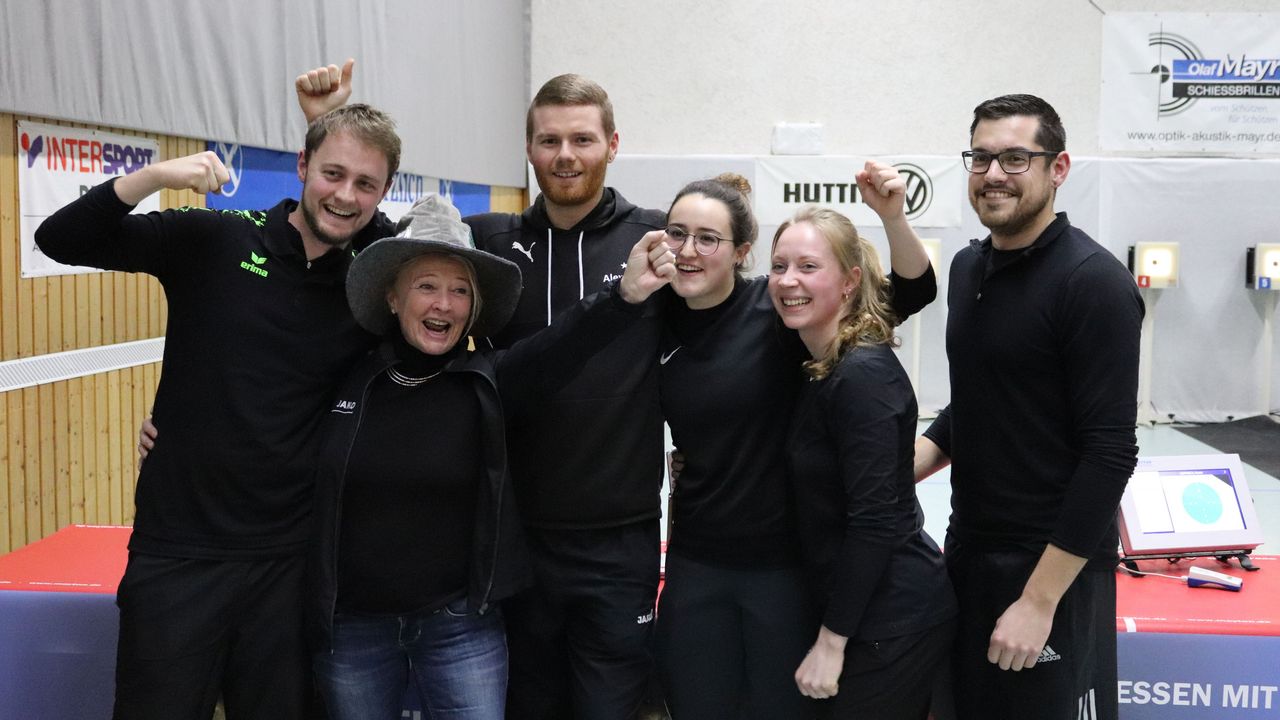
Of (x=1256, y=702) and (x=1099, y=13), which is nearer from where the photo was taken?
(x=1256, y=702)

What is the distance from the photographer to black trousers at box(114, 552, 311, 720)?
219 cm

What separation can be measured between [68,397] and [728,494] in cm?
311

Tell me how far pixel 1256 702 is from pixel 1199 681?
0.17 m

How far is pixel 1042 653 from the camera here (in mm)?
2268

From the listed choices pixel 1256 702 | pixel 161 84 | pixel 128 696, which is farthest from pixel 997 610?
Result: pixel 161 84

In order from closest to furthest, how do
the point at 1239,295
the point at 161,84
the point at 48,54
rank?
the point at 48,54
the point at 161,84
the point at 1239,295

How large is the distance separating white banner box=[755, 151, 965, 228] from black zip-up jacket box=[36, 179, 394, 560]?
26.0 feet

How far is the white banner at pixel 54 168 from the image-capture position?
12.8 ft

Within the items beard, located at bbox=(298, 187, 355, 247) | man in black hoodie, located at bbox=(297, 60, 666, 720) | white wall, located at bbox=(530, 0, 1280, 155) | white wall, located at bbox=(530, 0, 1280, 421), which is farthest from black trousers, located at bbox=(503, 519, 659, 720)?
white wall, located at bbox=(530, 0, 1280, 155)

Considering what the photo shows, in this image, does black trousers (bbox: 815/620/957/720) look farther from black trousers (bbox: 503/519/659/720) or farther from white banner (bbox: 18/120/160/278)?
white banner (bbox: 18/120/160/278)

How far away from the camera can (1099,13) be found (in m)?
9.99

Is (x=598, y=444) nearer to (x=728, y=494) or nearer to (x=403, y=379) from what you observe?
(x=728, y=494)

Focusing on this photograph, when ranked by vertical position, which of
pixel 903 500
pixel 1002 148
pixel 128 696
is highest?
pixel 1002 148

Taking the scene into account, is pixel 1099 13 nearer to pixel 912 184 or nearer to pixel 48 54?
pixel 912 184
